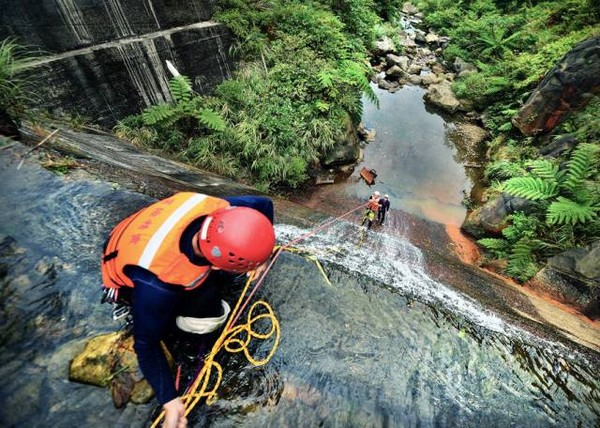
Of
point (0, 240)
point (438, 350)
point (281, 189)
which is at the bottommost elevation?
point (281, 189)

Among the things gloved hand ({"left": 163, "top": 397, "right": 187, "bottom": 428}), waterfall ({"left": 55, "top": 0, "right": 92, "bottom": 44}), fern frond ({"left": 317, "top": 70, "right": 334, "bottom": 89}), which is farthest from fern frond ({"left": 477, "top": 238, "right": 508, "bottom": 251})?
waterfall ({"left": 55, "top": 0, "right": 92, "bottom": 44})

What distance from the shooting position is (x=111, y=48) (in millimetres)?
5574

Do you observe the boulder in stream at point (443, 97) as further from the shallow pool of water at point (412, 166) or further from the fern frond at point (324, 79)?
the fern frond at point (324, 79)

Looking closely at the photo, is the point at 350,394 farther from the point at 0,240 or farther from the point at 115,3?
the point at 115,3

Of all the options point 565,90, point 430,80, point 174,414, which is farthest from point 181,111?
point 430,80

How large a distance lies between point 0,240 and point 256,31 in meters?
8.37

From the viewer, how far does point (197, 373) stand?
2039 millimetres

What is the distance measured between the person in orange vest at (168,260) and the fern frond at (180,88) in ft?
19.6

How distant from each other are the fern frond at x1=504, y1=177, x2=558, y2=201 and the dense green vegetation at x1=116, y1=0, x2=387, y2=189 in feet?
15.1

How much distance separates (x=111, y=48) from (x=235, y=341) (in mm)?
6464

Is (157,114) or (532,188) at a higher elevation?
(157,114)

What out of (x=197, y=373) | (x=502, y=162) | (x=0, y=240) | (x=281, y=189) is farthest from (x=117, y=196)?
(x=502, y=162)

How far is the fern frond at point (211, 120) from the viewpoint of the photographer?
22.1 feet

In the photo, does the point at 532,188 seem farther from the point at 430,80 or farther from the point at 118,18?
the point at 430,80
